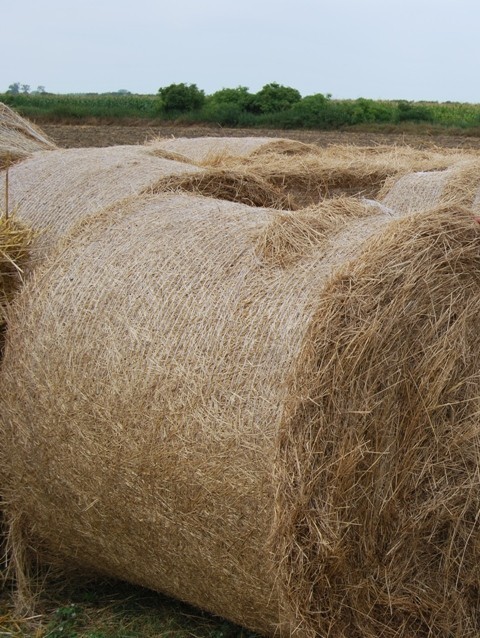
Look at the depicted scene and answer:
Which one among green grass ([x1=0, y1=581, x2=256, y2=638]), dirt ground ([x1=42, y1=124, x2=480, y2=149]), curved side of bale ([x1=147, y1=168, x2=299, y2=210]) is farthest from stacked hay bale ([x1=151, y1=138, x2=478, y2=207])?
dirt ground ([x1=42, y1=124, x2=480, y2=149])

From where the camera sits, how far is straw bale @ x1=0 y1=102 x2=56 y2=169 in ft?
17.7

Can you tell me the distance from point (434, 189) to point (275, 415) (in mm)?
3618

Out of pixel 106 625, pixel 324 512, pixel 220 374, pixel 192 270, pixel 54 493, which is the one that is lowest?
pixel 106 625

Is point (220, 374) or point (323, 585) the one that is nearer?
point (323, 585)

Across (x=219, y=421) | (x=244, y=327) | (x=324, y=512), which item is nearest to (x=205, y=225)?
(x=244, y=327)

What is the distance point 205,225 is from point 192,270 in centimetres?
31

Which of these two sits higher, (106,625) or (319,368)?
(319,368)

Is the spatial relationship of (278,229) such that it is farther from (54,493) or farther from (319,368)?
(54,493)

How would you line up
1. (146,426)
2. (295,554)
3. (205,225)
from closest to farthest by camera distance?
(295,554)
(146,426)
(205,225)

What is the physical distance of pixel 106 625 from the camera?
156 inches

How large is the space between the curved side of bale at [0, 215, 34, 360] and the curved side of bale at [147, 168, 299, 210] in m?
0.62

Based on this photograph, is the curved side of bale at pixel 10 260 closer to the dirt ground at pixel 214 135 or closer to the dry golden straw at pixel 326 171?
the dry golden straw at pixel 326 171

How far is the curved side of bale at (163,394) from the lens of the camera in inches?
126

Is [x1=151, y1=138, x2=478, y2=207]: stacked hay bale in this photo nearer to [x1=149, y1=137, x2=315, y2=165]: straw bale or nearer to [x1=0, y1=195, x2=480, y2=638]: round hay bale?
[x1=149, y1=137, x2=315, y2=165]: straw bale
